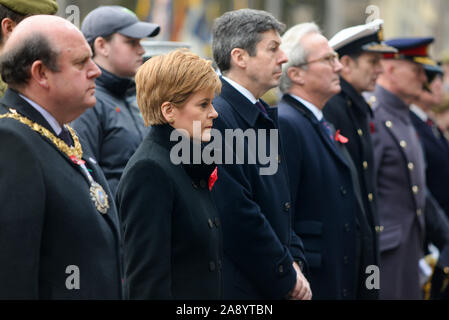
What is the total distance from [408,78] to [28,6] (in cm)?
417

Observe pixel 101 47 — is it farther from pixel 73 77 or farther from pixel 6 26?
pixel 73 77

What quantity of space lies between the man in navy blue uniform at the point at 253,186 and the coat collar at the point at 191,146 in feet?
1.78

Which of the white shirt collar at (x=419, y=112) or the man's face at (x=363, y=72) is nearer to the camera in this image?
the man's face at (x=363, y=72)

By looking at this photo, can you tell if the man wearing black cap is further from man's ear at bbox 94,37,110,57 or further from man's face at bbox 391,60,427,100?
man's face at bbox 391,60,427,100

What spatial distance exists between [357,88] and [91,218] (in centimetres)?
331

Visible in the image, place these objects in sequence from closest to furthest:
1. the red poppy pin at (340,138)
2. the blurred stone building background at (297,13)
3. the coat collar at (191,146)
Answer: the coat collar at (191,146), the red poppy pin at (340,138), the blurred stone building background at (297,13)

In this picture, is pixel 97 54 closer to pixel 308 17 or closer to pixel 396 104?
pixel 396 104

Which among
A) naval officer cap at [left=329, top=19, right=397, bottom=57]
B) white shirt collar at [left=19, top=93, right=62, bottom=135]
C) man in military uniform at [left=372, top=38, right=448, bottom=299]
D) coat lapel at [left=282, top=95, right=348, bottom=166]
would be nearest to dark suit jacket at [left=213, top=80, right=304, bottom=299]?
coat lapel at [left=282, top=95, right=348, bottom=166]

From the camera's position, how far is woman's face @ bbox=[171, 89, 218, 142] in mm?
3578

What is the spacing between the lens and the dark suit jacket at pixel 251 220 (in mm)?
4117

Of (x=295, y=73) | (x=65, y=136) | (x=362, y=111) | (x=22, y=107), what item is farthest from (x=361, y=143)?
(x=22, y=107)

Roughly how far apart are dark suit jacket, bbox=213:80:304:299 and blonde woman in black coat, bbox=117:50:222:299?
1.54 ft

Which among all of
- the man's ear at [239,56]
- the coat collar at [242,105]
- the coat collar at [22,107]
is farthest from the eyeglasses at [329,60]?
the coat collar at [22,107]

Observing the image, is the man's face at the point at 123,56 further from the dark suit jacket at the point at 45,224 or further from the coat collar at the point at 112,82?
the dark suit jacket at the point at 45,224
